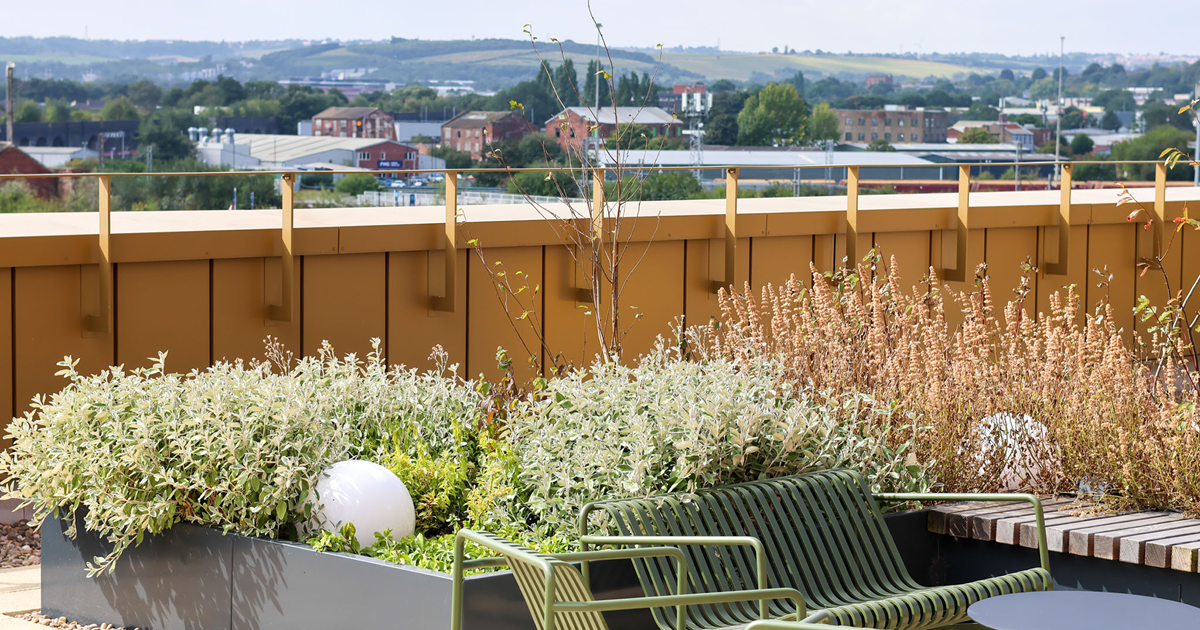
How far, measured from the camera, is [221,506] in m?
4.42

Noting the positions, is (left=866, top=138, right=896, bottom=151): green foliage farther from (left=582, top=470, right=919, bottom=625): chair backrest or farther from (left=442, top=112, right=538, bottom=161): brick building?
(left=582, top=470, right=919, bottom=625): chair backrest

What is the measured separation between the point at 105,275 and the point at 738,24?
9449 cm

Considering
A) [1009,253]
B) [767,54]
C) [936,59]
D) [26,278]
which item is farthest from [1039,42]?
[26,278]

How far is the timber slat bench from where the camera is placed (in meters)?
4.02

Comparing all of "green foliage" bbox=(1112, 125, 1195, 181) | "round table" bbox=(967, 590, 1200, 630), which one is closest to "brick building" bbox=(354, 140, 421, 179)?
"round table" bbox=(967, 590, 1200, 630)

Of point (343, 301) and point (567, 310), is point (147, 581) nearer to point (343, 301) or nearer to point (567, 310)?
point (343, 301)

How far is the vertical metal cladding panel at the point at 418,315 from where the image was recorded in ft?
27.3

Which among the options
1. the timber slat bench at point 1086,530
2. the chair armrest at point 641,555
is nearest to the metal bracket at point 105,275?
the chair armrest at point 641,555

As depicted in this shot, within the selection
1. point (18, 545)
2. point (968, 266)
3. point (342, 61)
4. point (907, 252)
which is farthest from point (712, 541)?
point (342, 61)

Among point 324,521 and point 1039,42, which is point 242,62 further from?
point 324,521

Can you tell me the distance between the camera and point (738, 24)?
97.8 meters

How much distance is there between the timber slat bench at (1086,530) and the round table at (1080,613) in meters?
0.85

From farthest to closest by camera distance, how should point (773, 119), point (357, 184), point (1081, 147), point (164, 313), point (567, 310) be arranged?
1. point (1081, 147)
2. point (773, 119)
3. point (567, 310)
4. point (357, 184)
5. point (164, 313)

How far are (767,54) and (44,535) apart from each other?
76.3m
